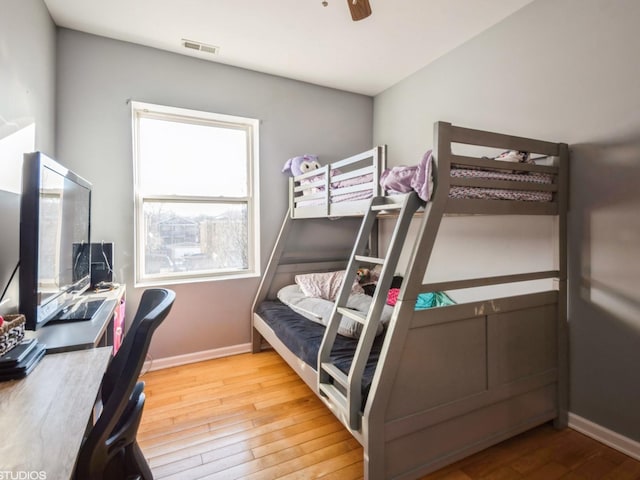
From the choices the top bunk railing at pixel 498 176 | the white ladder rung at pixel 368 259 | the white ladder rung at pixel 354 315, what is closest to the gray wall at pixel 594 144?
the top bunk railing at pixel 498 176

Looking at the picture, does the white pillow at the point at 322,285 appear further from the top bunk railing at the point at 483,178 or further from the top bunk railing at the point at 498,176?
the top bunk railing at the point at 498,176

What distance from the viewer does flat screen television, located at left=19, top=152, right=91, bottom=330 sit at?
1.10 m

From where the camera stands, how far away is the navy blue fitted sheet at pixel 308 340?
5.43 ft

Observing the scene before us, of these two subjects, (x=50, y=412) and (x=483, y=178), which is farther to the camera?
(x=483, y=178)

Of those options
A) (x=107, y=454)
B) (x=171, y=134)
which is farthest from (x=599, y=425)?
(x=171, y=134)

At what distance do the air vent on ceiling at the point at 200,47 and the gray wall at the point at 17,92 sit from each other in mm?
858

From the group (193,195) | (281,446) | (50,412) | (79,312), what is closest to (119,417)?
(50,412)

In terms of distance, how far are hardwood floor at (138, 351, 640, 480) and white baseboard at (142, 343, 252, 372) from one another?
0.31 meters

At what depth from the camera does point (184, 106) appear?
2707mm

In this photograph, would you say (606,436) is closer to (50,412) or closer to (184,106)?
(50,412)

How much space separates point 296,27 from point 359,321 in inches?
82.6

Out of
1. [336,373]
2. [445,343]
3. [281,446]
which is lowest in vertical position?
[281,446]

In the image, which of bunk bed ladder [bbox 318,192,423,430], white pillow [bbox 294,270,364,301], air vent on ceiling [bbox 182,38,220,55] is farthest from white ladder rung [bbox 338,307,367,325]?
air vent on ceiling [bbox 182,38,220,55]

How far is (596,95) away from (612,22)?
0.36m
